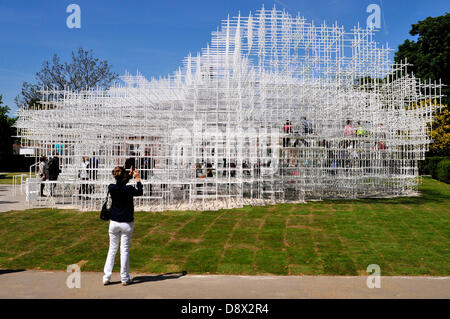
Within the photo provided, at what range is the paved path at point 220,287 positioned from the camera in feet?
16.7

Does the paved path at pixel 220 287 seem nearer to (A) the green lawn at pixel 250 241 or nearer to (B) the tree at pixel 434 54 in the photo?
(A) the green lawn at pixel 250 241

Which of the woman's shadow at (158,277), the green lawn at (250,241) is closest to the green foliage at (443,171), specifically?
the green lawn at (250,241)

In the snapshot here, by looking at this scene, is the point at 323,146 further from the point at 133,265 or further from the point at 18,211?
the point at 18,211

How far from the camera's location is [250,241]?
26.6 ft

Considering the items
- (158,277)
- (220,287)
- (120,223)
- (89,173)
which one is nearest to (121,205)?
(120,223)

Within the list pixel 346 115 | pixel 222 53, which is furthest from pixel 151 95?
pixel 346 115

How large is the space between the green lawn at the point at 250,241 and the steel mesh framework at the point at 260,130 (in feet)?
5.56

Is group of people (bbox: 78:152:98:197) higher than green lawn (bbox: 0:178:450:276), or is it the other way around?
group of people (bbox: 78:152:98:197)

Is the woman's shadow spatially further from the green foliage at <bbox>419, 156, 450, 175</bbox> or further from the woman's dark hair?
the green foliage at <bbox>419, 156, 450, 175</bbox>

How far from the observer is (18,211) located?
11.7 meters

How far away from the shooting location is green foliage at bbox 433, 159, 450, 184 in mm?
22484

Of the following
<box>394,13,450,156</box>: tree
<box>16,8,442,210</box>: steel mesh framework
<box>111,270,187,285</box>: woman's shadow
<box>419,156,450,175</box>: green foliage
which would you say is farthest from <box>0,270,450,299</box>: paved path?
<box>394,13,450,156</box>: tree

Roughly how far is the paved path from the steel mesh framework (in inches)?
235

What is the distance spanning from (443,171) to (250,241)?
20.0m
